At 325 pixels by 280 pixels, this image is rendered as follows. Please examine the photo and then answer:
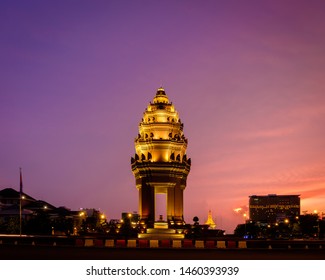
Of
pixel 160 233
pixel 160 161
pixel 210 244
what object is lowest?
pixel 160 233

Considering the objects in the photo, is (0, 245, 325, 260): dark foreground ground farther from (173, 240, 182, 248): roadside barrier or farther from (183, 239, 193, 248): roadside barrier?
(173, 240, 182, 248): roadside barrier

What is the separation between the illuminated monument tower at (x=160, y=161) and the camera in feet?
346

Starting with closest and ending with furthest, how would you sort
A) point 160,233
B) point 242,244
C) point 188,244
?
point 242,244 < point 188,244 < point 160,233

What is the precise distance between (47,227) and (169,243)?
49.1 meters

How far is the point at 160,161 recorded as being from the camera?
10569 centimetres

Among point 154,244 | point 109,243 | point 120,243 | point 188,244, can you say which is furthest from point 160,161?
point 188,244

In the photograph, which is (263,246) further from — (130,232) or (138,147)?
(138,147)

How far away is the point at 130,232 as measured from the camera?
98.2 metres

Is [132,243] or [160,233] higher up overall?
[132,243]

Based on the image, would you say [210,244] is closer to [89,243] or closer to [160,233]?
[89,243]

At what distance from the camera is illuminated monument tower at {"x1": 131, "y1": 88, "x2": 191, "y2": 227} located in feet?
346

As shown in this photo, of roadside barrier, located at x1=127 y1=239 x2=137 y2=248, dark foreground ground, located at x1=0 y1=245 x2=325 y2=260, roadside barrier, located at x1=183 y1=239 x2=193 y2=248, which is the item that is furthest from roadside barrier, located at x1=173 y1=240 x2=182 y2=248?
dark foreground ground, located at x1=0 y1=245 x2=325 y2=260
